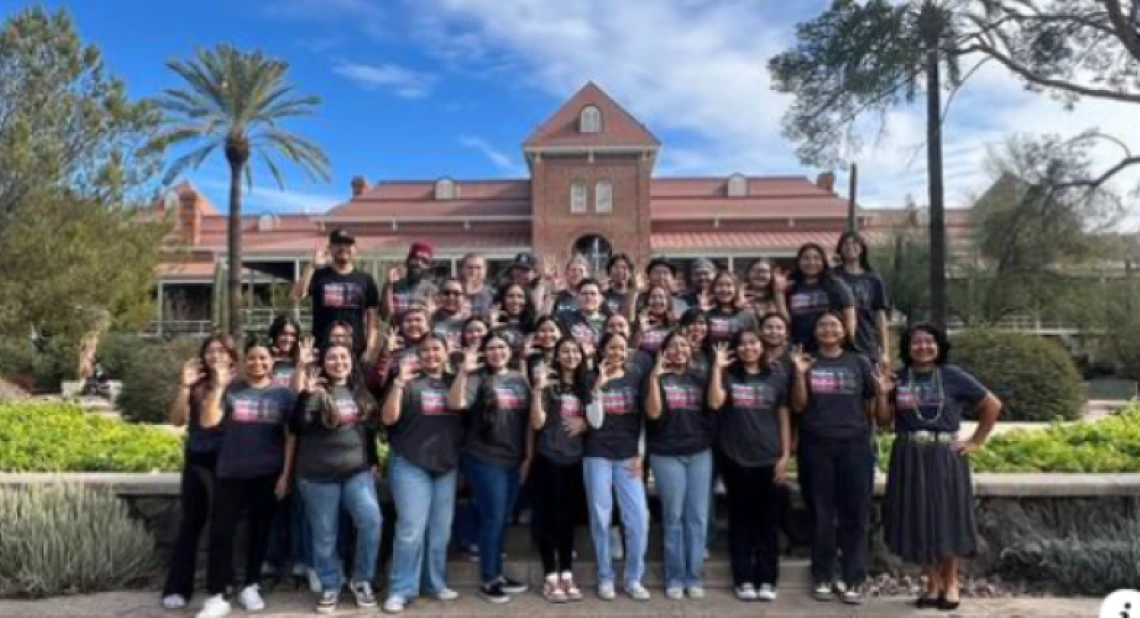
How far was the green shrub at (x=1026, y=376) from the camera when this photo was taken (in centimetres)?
1384

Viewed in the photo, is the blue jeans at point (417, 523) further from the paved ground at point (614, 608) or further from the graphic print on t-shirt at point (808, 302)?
the graphic print on t-shirt at point (808, 302)

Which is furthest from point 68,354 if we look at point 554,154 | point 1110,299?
point 1110,299

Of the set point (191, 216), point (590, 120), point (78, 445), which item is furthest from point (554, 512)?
point (191, 216)

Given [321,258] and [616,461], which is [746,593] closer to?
[616,461]

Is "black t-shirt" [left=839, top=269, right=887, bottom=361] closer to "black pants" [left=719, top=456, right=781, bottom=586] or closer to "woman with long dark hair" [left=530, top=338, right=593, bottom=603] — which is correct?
"black pants" [left=719, top=456, right=781, bottom=586]

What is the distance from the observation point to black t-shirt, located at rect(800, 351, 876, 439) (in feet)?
17.9

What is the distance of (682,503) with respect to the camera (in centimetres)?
557

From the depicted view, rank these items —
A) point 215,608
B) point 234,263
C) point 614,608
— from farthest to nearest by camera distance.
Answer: point 234,263
point 614,608
point 215,608

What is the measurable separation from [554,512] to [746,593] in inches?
51.0

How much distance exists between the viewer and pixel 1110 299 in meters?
28.2

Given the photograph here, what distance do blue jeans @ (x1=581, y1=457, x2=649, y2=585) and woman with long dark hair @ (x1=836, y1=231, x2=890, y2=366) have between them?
77.2 inches

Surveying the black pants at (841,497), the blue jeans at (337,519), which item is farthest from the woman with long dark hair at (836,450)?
the blue jeans at (337,519)

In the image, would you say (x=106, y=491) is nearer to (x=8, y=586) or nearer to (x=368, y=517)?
(x=8, y=586)

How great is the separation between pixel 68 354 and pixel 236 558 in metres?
24.8
